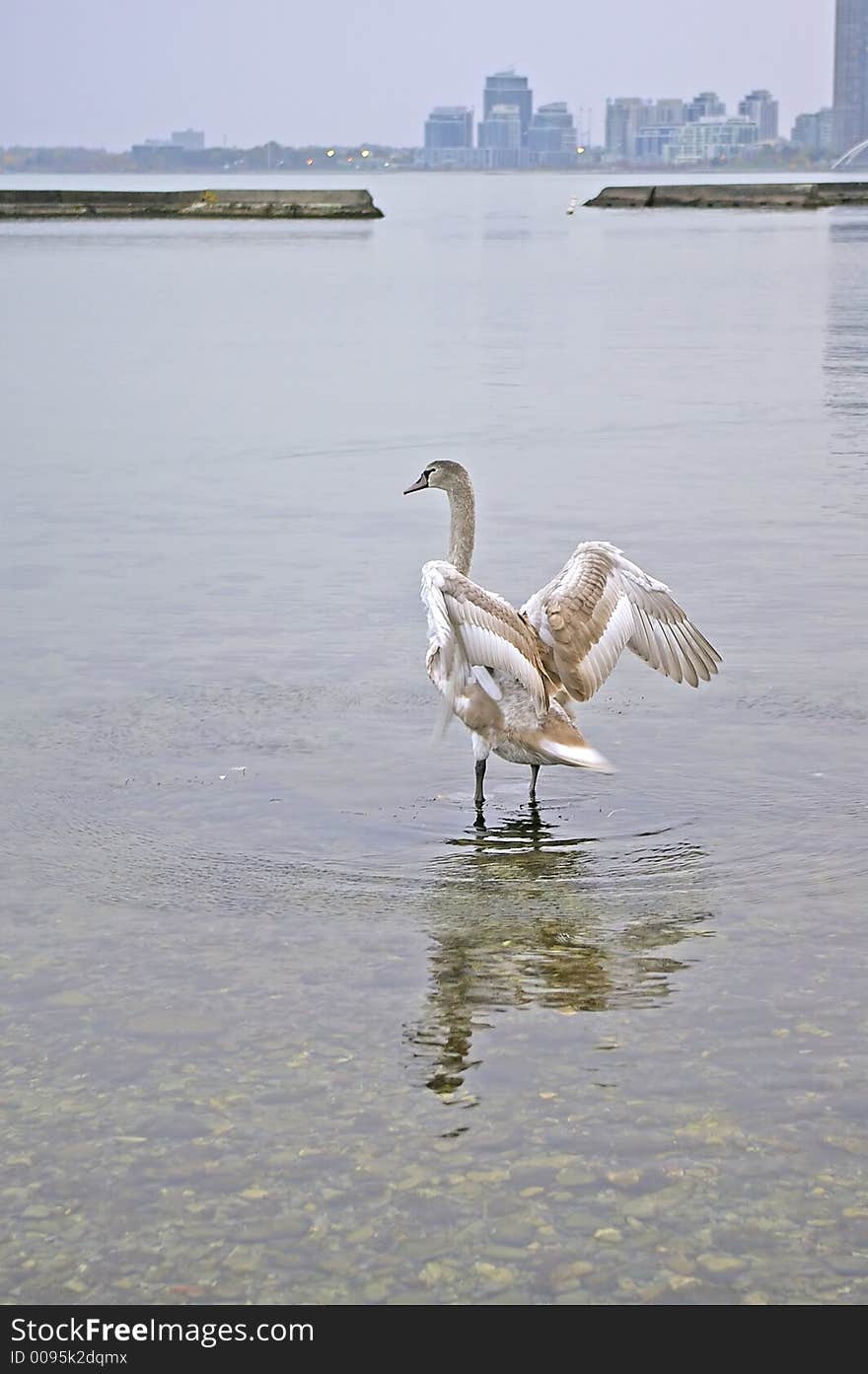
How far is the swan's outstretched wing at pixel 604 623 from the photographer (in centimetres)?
860

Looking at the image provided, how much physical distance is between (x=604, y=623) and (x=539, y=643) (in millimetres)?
418

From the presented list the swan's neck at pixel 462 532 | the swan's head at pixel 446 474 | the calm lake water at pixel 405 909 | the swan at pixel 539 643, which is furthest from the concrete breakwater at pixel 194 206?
the swan at pixel 539 643

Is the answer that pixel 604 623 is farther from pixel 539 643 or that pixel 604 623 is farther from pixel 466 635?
pixel 466 635

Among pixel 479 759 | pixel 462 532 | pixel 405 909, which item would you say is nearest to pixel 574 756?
pixel 479 759

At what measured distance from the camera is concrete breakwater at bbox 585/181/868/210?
126 m

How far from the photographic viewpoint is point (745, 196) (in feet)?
418

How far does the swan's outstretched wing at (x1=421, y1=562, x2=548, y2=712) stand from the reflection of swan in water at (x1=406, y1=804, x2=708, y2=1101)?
642 mm

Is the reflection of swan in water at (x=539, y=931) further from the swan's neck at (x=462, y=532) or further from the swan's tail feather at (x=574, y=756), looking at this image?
the swan's neck at (x=462, y=532)

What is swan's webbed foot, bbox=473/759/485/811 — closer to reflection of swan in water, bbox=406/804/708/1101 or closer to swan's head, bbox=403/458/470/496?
reflection of swan in water, bbox=406/804/708/1101

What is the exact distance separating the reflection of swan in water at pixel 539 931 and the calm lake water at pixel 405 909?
2 cm

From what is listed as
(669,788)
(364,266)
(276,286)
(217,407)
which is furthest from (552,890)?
(364,266)

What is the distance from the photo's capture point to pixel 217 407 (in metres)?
23.8

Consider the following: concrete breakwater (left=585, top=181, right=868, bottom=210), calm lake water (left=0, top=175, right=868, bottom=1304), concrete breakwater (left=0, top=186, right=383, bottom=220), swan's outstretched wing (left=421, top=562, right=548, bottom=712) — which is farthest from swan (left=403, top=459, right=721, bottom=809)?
concrete breakwater (left=585, top=181, right=868, bottom=210)

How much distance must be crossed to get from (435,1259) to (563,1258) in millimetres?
296
